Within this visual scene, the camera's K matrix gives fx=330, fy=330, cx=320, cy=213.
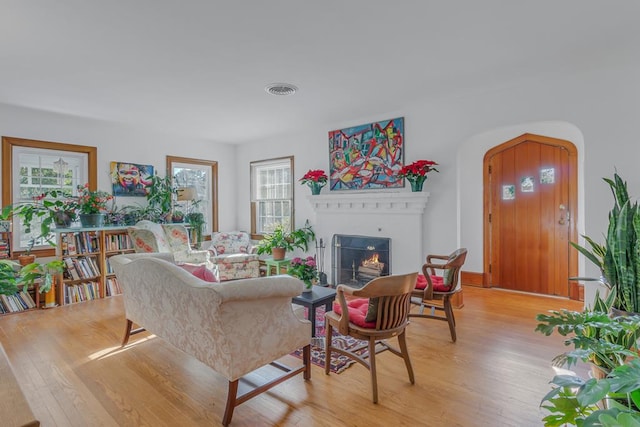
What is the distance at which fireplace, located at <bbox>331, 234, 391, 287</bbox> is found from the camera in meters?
4.43

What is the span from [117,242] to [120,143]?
152 centimetres

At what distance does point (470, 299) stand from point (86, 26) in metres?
4.81

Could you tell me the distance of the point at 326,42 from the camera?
251cm

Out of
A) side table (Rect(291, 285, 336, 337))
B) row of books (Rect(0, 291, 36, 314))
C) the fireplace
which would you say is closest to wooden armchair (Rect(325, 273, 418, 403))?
side table (Rect(291, 285, 336, 337))

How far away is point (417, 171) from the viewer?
3863mm

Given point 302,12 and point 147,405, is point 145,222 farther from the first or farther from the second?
point 302,12

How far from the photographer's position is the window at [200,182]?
5.67 m

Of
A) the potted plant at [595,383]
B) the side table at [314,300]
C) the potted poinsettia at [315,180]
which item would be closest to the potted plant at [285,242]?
the potted poinsettia at [315,180]

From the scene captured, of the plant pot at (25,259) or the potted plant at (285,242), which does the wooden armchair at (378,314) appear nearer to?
the potted plant at (285,242)

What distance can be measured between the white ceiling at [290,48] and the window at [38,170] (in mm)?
616

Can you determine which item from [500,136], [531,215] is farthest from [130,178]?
[531,215]

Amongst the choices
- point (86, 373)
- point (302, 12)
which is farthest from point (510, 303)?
point (86, 373)

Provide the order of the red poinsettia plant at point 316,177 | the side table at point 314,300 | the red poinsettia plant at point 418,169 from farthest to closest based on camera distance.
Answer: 1. the red poinsettia plant at point 316,177
2. the red poinsettia plant at point 418,169
3. the side table at point 314,300

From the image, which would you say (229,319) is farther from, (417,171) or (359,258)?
(359,258)
